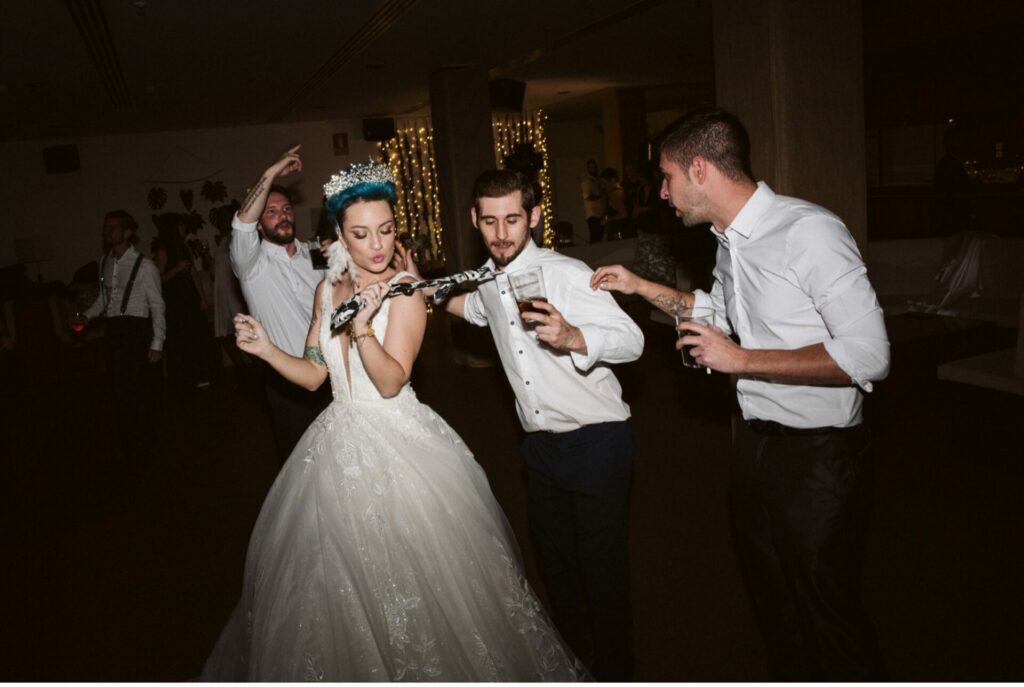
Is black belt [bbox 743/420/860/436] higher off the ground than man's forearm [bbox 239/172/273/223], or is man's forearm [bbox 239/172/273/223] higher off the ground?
man's forearm [bbox 239/172/273/223]

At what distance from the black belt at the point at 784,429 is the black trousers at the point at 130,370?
483 cm

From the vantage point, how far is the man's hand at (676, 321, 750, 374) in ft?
6.24

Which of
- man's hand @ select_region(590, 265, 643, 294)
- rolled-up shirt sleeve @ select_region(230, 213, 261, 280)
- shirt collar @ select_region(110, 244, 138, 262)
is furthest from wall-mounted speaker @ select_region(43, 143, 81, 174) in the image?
man's hand @ select_region(590, 265, 643, 294)

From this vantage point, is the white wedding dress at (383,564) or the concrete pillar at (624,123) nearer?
the white wedding dress at (383,564)

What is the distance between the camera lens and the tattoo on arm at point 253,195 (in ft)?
11.3

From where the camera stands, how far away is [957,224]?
883 cm

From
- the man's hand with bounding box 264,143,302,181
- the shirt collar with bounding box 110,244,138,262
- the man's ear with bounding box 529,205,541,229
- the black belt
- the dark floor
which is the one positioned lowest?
the dark floor

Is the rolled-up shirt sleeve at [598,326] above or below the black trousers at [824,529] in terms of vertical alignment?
above

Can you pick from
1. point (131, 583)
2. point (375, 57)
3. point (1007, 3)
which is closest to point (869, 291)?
point (131, 583)

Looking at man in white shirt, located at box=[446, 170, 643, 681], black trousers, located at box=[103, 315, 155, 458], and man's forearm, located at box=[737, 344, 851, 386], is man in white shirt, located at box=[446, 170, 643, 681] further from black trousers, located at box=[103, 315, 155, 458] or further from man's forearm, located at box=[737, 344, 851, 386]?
black trousers, located at box=[103, 315, 155, 458]

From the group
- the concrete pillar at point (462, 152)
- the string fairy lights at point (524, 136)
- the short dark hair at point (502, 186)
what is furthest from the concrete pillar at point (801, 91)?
the string fairy lights at point (524, 136)

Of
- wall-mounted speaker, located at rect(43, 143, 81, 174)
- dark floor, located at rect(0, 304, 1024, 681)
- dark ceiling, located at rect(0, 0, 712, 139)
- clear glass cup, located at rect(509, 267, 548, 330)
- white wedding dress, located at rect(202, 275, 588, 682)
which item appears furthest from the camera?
wall-mounted speaker, located at rect(43, 143, 81, 174)

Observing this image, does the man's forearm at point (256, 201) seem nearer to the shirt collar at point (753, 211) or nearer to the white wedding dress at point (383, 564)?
the white wedding dress at point (383, 564)

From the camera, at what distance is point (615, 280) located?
2.37 meters
